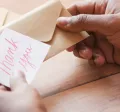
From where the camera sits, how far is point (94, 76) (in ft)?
2.26

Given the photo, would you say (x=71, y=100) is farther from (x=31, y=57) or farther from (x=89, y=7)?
(x=89, y=7)

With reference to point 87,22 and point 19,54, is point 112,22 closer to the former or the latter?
point 87,22

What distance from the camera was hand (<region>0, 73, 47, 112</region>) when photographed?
0.56m

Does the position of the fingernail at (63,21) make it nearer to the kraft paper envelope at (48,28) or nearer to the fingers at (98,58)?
the kraft paper envelope at (48,28)

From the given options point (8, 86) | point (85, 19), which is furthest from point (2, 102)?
point (85, 19)

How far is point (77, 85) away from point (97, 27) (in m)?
0.16

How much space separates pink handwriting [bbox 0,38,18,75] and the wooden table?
0.27 ft

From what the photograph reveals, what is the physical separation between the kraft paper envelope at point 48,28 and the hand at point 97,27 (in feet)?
0.06

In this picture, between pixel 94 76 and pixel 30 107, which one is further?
pixel 94 76

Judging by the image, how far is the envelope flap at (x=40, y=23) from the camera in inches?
25.7

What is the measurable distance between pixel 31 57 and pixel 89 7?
9.9 inches

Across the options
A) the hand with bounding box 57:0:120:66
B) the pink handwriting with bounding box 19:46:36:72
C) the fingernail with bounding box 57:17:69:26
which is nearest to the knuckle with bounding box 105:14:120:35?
the hand with bounding box 57:0:120:66

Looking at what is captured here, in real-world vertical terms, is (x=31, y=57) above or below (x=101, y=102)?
above

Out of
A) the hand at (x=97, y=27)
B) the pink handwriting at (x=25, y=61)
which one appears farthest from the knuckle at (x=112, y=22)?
the pink handwriting at (x=25, y=61)
